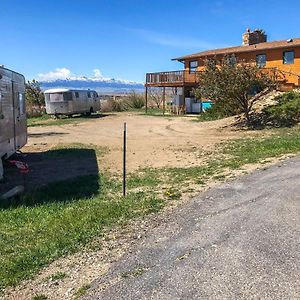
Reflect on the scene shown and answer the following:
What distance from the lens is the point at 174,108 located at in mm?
39625

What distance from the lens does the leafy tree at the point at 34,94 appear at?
44.9 m

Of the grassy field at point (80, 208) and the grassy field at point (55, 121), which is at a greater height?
the grassy field at point (55, 121)

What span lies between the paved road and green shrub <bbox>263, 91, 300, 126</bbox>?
15.0 metres

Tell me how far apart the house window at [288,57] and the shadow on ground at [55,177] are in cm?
1947

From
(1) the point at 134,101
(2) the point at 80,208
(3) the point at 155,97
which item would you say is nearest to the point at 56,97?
(1) the point at 134,101

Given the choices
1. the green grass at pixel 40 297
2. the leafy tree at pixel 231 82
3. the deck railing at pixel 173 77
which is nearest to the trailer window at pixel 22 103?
the green grass at pixel 40 297

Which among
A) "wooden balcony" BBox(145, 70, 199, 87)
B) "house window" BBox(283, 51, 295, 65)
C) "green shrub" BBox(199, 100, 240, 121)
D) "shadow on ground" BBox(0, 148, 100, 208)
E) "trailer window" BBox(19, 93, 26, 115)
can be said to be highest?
"house window" BBox(283, 51, 295, 65)

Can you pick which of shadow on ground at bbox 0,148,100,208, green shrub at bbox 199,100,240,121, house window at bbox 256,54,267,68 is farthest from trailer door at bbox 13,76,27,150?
house window at bbox 256,54,267,68

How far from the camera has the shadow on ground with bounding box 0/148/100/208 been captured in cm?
900

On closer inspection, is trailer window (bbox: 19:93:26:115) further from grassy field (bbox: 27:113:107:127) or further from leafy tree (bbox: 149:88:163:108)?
leafy tree (bbox: 149:88:163:108)

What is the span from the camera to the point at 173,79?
121 feet

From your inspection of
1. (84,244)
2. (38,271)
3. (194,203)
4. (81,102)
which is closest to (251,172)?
(194,203)

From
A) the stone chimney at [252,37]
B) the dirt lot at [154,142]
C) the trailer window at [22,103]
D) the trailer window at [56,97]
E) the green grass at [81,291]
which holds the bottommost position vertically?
the green grass at [81,291]

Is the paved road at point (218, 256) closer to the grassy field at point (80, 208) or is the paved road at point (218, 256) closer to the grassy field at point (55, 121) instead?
the grassy field at point (80, 208)
